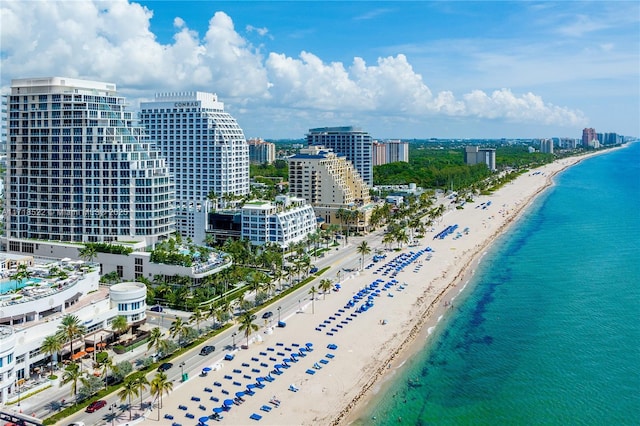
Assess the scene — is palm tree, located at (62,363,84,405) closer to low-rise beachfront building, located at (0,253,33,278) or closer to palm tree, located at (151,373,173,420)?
palm tree, located at (151,373,173,420)

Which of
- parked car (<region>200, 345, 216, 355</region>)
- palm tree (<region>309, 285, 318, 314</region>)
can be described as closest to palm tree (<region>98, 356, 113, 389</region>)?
parked car (<region>200, 345, 216, 355</region>)

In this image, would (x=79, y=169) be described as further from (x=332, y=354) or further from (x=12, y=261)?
(x=332, y=354)

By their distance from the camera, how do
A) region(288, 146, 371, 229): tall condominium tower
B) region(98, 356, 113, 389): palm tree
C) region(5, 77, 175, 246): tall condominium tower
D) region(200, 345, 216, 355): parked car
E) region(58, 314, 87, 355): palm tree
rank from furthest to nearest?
region(288, 146, 371, 229): tall condominium tower < region(5, 77, 175, 246): tall condominium tower < region(200, 345, 216, 355): parked car < region(58, 314, 87, 355): palm tree < region(98, 356, 113, 389): palm tree

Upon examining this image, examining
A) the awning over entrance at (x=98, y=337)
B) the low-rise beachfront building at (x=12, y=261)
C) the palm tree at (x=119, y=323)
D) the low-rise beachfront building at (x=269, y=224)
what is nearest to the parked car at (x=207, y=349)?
the palm tree at (x=119, y=323)

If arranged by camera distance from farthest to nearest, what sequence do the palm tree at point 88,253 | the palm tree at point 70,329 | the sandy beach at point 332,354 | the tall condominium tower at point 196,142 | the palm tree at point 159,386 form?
the tall condominium tower at point 196,142 → the palm tree at point 88,253 → the palm tree at point 70,329 → the sandy beach at point 332,354 → the palm tree at point 159,386

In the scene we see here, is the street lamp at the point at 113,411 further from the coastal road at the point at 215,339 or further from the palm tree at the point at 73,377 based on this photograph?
the palm tree at the point at 73,377

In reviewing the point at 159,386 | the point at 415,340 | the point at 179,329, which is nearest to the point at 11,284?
the point at 179,329
